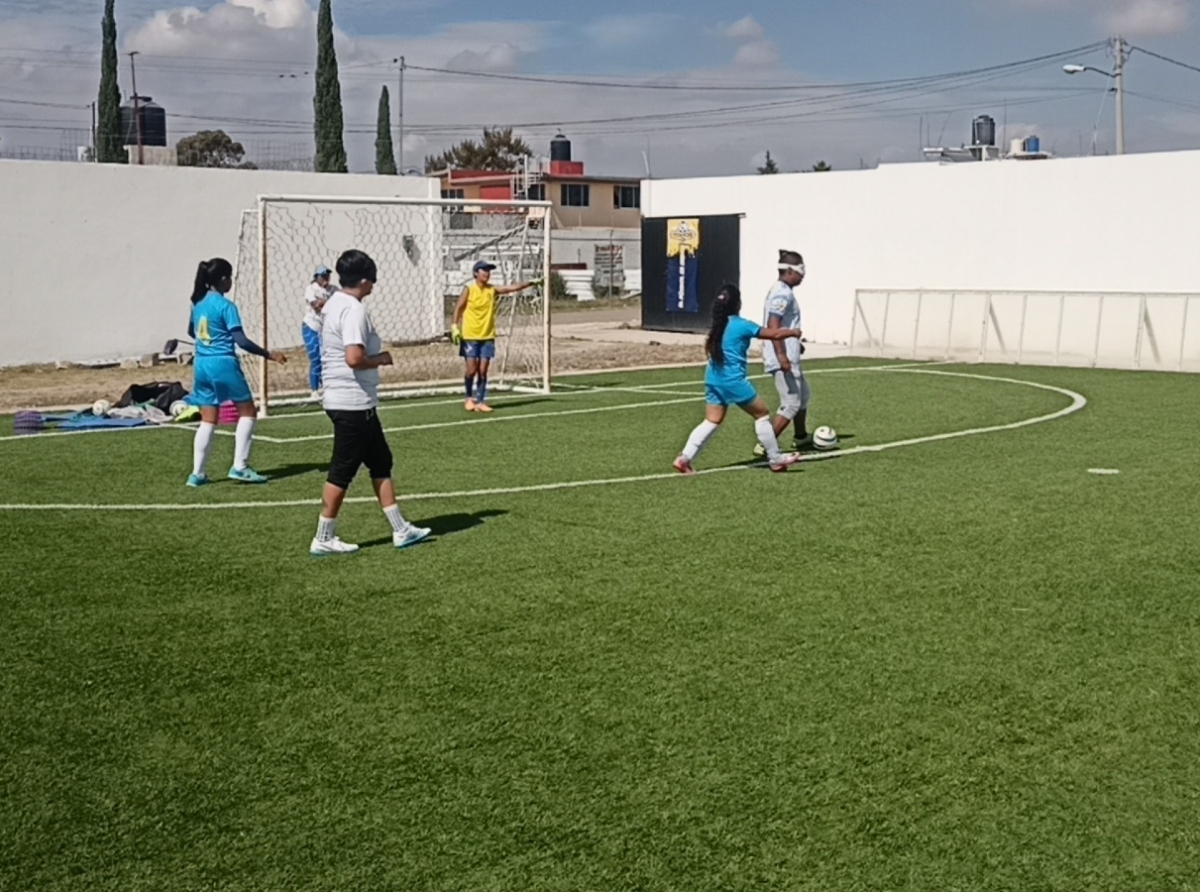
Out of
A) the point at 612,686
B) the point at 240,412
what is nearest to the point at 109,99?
the point at 240,412

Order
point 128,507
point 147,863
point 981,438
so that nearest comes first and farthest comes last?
point 147,863 < point 128,507 < point 981,438

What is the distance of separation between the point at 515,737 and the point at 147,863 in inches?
63.8

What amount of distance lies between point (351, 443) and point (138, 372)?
59.4ft

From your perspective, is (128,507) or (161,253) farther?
(161,253)

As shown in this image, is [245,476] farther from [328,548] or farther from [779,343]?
[779,343]

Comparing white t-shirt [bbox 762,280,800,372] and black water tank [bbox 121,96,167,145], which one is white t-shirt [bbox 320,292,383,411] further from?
black water tank [bbox 121,96,167,145]

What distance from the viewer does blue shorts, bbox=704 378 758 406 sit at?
1230 centimetres

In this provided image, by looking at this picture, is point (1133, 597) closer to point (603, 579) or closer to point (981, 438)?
point (603, 579)

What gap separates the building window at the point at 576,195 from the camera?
240ft

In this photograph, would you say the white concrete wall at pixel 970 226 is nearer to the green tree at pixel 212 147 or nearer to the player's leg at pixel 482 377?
the player's leg at pixel 482 377

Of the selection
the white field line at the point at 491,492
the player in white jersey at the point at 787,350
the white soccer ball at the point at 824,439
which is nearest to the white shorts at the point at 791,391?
the player in white jersey at the point at 787,350

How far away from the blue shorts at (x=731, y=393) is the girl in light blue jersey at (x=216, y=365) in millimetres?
3935

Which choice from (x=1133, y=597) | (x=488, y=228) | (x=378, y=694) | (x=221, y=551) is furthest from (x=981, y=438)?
(x=488, y=228)

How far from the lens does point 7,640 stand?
7336 millimetres
